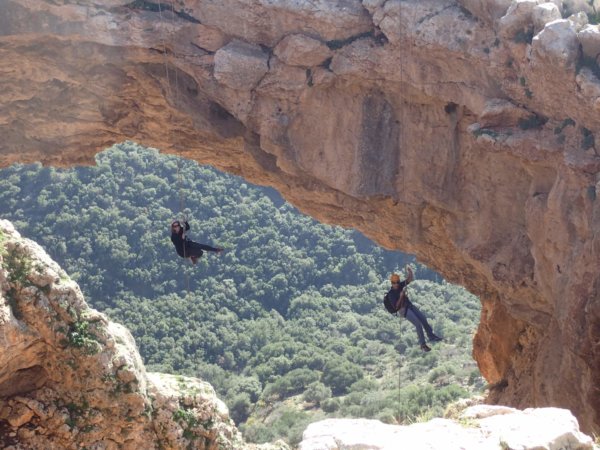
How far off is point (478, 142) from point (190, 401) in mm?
7416

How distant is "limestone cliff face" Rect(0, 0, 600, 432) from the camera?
14.5 meters

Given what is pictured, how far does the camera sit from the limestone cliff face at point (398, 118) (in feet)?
47.5

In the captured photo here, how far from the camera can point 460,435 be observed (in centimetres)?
843

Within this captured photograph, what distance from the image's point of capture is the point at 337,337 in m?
31.9

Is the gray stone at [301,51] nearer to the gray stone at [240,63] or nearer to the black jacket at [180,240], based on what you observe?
the gray stone at [240,63]

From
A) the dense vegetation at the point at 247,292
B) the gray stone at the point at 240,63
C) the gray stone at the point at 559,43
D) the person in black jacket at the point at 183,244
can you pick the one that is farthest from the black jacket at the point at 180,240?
the dense vegetation at the point at 247,292

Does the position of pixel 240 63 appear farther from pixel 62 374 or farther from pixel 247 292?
pixel 247 292

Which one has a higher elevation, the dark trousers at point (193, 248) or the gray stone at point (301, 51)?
the gray stone at point (301, 51)

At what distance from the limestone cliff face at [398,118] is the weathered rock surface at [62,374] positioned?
7398 millimetres

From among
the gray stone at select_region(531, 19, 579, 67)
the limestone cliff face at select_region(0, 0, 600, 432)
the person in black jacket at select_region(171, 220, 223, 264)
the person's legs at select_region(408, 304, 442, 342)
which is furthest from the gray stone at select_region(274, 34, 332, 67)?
the person's legs at select_region(408, 304, 442, 342)

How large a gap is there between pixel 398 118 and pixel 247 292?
643 inches

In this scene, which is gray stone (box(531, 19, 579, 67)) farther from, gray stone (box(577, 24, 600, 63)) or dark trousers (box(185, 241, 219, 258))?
dark trousers (box(185, 241, 219, 258))

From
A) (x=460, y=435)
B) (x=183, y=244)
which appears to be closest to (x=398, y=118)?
(x=183, y=244)

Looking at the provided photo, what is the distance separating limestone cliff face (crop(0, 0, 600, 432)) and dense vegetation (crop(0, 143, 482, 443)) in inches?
371
